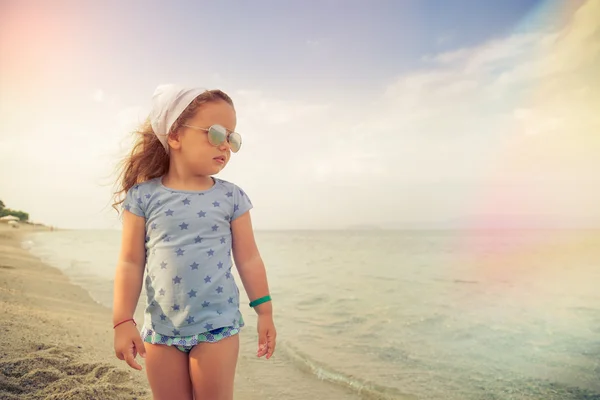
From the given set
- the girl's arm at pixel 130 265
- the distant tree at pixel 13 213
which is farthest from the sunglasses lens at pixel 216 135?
the distant tree at pixel 13 213

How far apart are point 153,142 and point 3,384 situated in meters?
1.89

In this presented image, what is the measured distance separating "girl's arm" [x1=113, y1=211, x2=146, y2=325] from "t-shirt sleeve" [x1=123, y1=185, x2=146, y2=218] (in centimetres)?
2

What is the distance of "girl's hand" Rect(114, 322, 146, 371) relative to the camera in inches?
79.0

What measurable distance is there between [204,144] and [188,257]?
0.57 metres

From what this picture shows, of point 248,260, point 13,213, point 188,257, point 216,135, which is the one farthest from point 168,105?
point 13,213

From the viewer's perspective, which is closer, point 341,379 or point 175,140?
point 175,140

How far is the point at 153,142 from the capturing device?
7.78 ft

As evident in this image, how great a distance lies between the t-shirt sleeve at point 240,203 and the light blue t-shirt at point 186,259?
0.14ft

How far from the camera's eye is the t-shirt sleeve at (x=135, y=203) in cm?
218

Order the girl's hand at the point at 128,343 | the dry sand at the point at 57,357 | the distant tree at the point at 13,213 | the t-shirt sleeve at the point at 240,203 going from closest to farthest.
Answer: the girl's hand at the point at 128,343 < the t-shirt sleeve at the point at 240,203 < the dry sand at the point at 57,357 < the distant tree at the point at 13,213

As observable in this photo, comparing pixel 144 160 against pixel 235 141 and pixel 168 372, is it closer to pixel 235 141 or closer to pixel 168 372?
pixel 235 141

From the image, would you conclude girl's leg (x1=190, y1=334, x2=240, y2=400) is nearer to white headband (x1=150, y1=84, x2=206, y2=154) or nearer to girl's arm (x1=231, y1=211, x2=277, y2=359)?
girl's arm (x1=231, y1=211, x2=277, y2=359)

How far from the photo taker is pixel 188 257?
2.08 meters

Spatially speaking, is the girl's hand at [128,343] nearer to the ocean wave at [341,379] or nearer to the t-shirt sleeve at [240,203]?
the t-shirt sleeve at [240,203]
